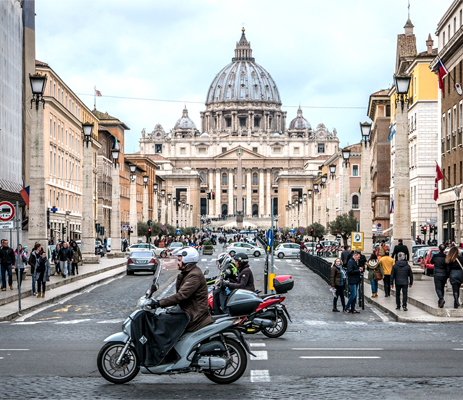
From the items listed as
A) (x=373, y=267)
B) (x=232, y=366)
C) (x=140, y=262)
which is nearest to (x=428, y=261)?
(x=373, y=267)

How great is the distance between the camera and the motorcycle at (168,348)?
9828 mm

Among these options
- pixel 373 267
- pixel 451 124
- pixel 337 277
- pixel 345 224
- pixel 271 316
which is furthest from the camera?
pixel 345 224

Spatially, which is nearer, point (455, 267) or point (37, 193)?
point (455, 267)

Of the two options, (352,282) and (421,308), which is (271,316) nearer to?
(352,282)

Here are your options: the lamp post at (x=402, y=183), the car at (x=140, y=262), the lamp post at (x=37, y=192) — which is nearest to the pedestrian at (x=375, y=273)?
the lamp post at (x=402, y=183)

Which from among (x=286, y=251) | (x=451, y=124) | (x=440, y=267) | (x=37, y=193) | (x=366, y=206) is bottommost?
(x=286, y=251)

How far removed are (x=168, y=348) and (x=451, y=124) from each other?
37.9m

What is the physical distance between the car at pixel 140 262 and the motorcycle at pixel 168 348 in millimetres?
29845

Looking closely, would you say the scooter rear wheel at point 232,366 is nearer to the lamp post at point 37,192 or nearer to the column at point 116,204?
the lamp post at point 37,192

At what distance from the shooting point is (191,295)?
9.98 metres

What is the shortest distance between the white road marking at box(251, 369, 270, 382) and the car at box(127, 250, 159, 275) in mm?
29029

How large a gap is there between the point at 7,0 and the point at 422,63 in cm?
2665

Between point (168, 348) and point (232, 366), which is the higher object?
point (168, 348)

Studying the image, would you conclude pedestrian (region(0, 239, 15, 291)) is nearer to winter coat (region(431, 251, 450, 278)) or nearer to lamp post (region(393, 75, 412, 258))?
winter coat (region(431, 251, 450, 278))
